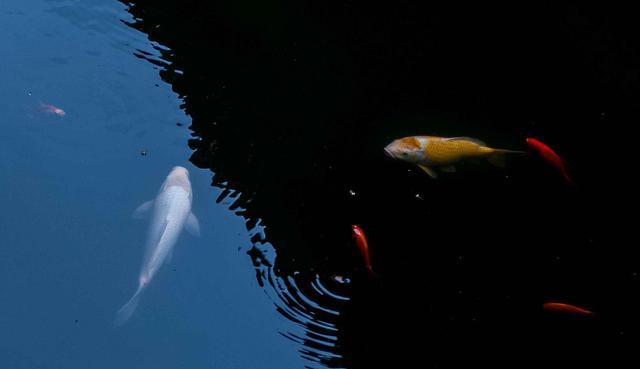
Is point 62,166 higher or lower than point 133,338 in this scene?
higher

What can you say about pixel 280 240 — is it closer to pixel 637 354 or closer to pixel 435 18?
pixel 637 354

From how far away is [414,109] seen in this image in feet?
14.2

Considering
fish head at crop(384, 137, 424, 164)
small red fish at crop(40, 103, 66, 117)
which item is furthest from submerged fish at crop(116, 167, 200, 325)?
fish head at crop(384, 137, 424, 164)

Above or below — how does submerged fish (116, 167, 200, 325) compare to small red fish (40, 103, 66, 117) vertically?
below

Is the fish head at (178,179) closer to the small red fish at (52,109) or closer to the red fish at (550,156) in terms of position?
the small red fish at (52,109)

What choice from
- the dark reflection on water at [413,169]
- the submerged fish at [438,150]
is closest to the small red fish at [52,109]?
the dark reflection on water at [413,169]

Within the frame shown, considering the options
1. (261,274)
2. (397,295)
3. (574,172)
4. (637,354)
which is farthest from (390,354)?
(574,172)

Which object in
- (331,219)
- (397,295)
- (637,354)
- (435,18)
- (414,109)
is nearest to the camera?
(637,354)

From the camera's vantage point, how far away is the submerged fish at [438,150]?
3137 mm

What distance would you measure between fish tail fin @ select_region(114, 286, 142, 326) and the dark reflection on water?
0.87 meters

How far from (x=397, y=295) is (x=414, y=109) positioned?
1769mm

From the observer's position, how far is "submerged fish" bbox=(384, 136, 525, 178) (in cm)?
314

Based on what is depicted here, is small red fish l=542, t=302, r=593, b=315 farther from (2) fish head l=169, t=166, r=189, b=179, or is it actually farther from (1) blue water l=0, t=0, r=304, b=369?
(2) fish head l=169, t=166, r=189, b=179

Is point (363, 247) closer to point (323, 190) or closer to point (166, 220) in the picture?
point (323, 190)
